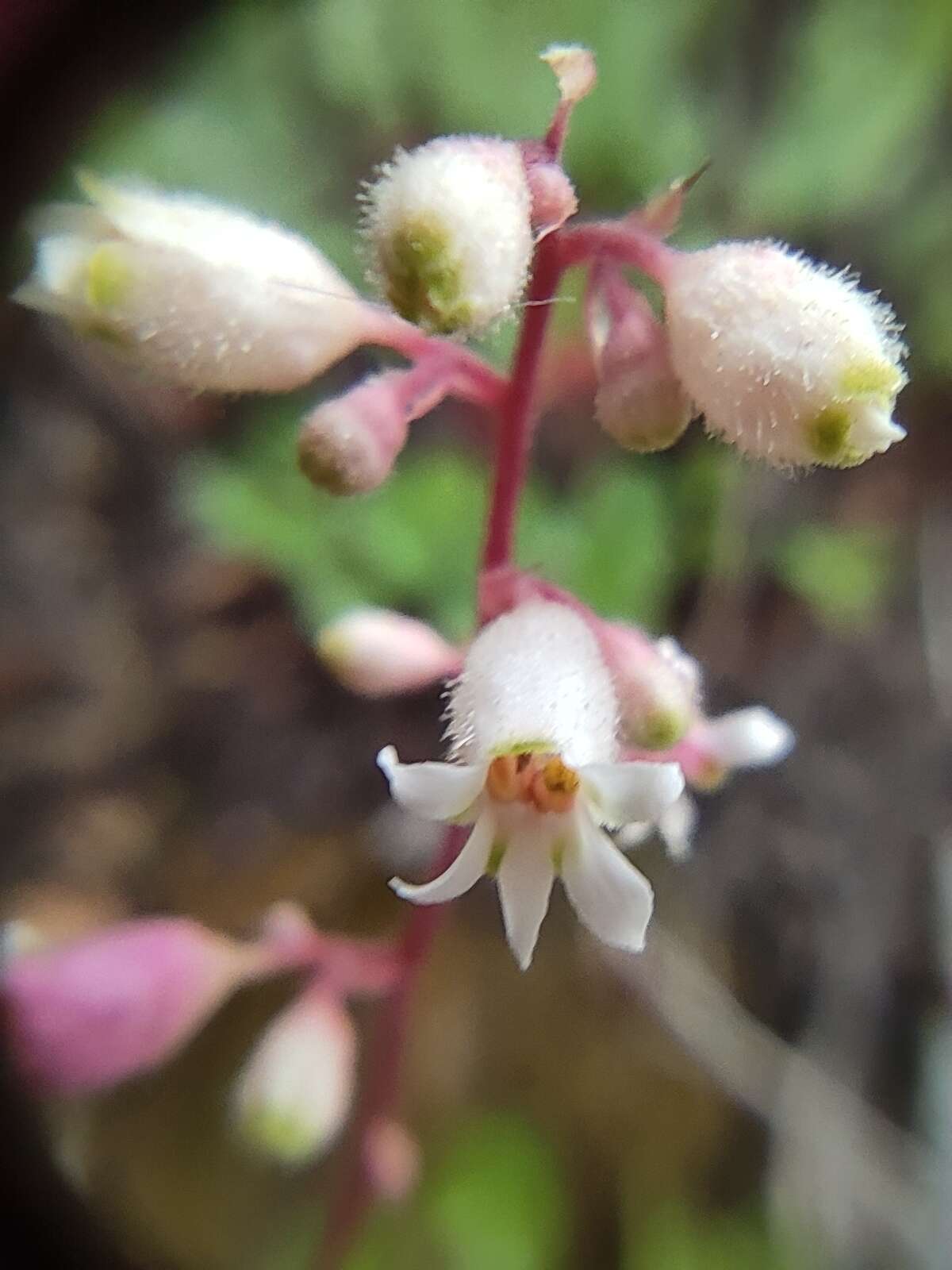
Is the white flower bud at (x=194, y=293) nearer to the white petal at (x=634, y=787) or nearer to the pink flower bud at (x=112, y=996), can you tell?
the white petal at (x=634, y=787)

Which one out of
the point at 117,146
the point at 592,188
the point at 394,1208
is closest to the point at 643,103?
the point at 592,188

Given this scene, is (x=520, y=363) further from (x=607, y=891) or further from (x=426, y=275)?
(x=607, y=891)

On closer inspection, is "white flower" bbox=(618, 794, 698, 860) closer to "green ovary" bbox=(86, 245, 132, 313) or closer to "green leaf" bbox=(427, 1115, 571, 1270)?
"green ovary" bbox=(86, 245, 132, 313)

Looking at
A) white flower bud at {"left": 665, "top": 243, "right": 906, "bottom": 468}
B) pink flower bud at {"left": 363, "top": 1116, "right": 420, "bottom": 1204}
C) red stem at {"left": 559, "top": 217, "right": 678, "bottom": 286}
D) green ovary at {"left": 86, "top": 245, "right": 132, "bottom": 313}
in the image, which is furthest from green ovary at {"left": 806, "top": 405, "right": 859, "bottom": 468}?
pink flower bud at {"left": 363, "top": 1116, "right": 420, "bottom": 1204}

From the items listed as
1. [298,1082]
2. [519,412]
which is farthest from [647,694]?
[298,1082]

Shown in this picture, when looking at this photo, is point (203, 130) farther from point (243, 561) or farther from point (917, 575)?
point (917, 575)

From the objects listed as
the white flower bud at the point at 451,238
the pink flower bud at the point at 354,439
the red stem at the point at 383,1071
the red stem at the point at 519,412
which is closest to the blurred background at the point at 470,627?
the red stem at the point at 383,1071
